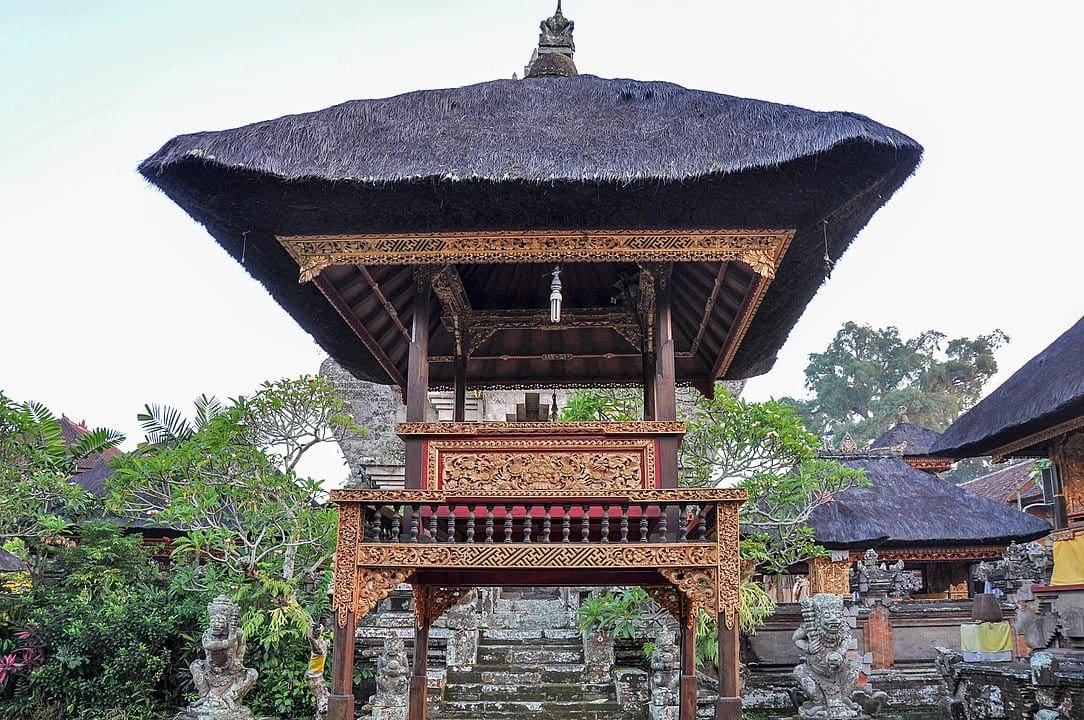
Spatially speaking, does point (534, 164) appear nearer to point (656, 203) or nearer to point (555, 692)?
point (656, 203)

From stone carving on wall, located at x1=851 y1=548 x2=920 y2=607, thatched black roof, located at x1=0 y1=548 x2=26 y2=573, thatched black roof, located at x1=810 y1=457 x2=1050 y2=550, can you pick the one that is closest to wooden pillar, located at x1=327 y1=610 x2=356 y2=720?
stone carving on wall, located at x1=851 y1=548 x2=920 y2=607

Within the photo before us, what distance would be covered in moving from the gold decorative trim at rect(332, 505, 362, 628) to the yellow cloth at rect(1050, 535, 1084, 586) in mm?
9702

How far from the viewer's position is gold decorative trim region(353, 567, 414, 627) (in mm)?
5430

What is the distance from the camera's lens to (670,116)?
6.21 metres

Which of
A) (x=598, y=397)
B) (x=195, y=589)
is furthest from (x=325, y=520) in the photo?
(x=598, y=397)

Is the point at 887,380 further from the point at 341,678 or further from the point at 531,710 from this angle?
the point at 341,678

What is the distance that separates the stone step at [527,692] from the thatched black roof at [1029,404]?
6.21 metres

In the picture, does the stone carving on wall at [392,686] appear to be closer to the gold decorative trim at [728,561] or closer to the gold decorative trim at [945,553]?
the gold decorative trim at [728,561]

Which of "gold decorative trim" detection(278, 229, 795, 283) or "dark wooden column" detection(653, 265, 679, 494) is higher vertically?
"gold decorative trim" detection(278, 229, 795, 283)

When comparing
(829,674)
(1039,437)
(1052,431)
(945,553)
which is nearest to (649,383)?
(829,674)

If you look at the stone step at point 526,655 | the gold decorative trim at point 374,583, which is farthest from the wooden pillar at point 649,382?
the stone step at point 526,655

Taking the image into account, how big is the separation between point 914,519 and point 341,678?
14.6 m

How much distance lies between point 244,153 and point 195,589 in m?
7.73

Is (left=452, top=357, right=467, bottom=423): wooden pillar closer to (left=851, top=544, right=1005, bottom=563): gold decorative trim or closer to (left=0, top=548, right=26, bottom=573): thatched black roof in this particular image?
(left=851, top=544, right=1005, bottom=563): gold decorative trim
